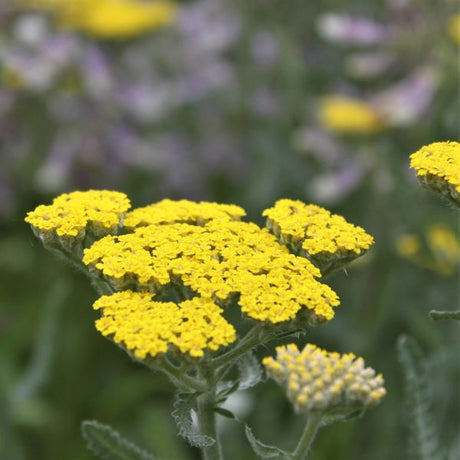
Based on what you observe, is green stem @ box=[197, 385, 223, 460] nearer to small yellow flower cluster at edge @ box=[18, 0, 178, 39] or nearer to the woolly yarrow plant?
the woolly yarrow plant

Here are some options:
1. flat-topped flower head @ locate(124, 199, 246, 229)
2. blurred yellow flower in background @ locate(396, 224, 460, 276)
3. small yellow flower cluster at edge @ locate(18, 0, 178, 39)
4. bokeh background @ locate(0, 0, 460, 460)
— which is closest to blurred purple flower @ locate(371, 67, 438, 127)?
bokeh background @ locate(0, 0, 460, 460)

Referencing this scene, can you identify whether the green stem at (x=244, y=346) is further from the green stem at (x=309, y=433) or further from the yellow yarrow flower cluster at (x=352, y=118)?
the yellow yarrow flower cluster at (x=352, y=118)

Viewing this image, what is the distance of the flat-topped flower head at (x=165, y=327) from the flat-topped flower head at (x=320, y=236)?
24 cm

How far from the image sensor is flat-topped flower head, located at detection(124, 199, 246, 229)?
5.49ft

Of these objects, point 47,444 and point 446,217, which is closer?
point 446,217

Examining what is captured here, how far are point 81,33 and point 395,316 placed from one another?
6.78ft

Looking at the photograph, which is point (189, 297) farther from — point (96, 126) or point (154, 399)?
point (96, 126)

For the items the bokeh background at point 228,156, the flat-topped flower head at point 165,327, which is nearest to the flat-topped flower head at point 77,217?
the flat-topped flower head at point 165,327

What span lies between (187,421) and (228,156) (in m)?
3.35

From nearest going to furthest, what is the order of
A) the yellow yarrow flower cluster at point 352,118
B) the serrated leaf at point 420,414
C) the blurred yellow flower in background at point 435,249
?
the serrated leaf at point 420,414 → the blurred yellow flower in background at point 435,249 → the yellow yarrow flower cluster at point 352,118

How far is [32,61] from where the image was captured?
418 cm

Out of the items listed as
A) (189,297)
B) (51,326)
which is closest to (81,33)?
(51,326)

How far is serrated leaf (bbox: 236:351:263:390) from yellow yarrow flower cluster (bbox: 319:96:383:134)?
2.32 meters

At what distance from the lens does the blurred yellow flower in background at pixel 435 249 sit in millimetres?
2969
